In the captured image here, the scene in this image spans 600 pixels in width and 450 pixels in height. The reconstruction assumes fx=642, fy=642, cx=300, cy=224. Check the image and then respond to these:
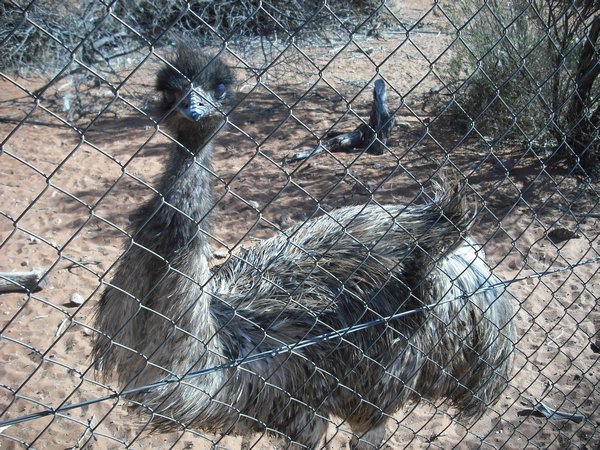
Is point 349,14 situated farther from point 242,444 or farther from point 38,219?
point 242,444

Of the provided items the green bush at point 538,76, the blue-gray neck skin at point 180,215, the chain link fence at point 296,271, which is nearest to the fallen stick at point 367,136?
the chain link fence at point 296,271

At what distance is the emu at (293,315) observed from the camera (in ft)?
6.64

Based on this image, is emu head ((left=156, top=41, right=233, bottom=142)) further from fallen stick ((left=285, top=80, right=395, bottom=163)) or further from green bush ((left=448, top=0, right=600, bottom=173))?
fallen stick ((left=285, top=80, right=395, bottom=163))

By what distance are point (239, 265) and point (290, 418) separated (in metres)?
0.72

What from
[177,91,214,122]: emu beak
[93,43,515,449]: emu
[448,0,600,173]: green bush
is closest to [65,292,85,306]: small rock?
[93,43,515,449]: emu

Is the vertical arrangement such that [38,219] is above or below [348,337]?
below

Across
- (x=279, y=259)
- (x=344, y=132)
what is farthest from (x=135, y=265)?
(x=344, y=132)

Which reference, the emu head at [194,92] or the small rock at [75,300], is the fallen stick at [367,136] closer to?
the small rock at [75,300]

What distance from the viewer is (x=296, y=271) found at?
2668 millimetres

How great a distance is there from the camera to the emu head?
210 centimetres

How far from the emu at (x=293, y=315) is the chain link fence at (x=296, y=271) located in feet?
0.03

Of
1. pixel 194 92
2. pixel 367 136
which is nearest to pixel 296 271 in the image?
pixel 194 92

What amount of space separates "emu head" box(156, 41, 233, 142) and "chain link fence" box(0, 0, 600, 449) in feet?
0.10

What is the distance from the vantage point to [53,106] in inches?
270
